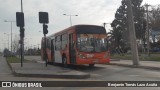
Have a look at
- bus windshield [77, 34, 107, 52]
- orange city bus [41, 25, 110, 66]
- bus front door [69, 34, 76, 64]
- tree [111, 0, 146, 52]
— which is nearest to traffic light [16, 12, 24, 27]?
orange city bus [41, 25, 110, 66]

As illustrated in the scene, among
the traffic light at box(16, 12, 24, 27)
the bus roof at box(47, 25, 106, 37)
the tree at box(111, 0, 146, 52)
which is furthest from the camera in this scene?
→ the tree at box(111, 0, 146, 52)

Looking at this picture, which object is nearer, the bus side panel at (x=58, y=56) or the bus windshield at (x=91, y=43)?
the bus windshield at (x=91, y=43)

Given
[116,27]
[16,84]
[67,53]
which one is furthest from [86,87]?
[116,27]

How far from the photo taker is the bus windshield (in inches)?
1075

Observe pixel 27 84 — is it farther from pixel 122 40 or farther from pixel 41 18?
pixel 122 40

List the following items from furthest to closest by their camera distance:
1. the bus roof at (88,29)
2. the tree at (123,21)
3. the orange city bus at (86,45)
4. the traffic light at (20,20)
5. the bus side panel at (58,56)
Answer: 1. the tree at (123,21)
2. the bus side panel at (58,56)
3. the traffic light at (20,20)
4. the bus roof at (88,29)
5. the orange city bus at (86,45)

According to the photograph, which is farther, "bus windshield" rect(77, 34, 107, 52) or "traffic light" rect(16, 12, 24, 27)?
"traffic light" rect(16, 12, 24, 27)

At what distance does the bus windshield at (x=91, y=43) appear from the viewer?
27.3 m

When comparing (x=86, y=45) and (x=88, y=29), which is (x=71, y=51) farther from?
(x=88, y=29)

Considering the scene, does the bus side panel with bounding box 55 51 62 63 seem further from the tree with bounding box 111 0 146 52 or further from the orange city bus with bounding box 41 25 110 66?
the tree with bounding box 111 0 146 52

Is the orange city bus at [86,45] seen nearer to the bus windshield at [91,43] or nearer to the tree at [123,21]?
the bus windshield at [91,43]

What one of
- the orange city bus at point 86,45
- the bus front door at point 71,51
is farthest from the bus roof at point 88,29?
the bus front door at point 71,51

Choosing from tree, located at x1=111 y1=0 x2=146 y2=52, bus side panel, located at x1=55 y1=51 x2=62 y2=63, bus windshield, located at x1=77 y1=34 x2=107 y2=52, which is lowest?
bus side panel, located at x1=55 y1=51 x2=62 y2=63

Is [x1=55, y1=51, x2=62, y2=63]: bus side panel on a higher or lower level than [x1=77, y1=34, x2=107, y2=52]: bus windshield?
lower
